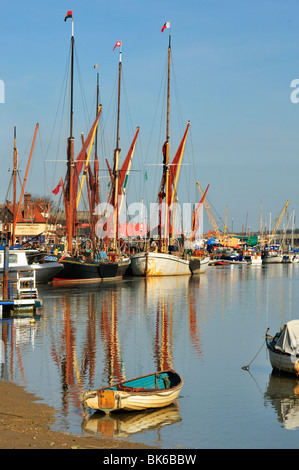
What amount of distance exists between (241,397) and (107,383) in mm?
4899

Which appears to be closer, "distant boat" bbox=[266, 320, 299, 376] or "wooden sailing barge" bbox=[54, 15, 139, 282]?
"distant boat" bbox=[266, 320, 299, 376]

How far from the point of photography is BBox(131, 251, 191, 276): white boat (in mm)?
81375

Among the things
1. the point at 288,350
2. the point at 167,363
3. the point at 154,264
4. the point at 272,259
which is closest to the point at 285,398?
the point at 288,350

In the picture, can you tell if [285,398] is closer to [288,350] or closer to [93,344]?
[288,350]

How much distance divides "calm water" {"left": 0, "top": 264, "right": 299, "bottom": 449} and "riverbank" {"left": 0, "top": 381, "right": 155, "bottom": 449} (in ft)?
1.82

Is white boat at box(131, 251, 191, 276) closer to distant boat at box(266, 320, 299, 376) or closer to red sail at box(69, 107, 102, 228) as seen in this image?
red sail at box(69, 107, 102, 228)

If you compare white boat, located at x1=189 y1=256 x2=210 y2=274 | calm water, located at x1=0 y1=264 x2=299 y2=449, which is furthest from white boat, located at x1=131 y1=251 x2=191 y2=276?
calm water, located at x1=0 y1=264 x2=299 y2=449

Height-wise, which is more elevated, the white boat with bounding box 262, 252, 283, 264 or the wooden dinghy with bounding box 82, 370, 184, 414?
the wooden dinghy with bounding box 82, 370, 184, 414

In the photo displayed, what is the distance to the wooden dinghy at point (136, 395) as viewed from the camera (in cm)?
1934

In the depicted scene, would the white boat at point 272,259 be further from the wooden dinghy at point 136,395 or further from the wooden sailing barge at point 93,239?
the wooden dinghy at point 136,395

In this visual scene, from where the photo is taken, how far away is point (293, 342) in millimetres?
24938

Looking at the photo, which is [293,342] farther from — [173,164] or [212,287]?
[173,164]

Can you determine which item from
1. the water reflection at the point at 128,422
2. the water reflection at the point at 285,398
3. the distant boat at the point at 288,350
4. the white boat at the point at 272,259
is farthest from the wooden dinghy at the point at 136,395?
the white boat at the point at 272,259
